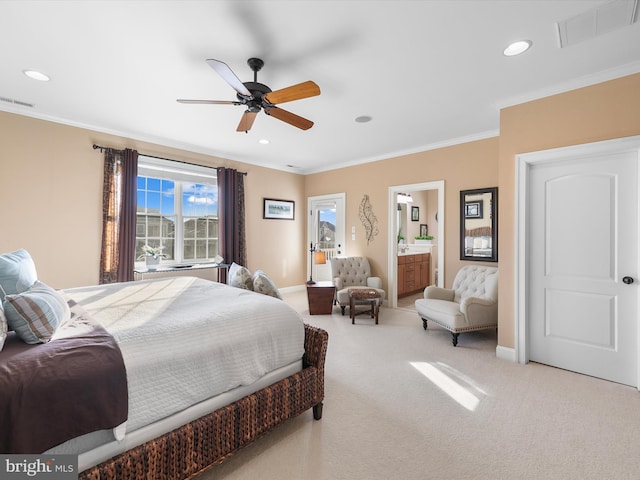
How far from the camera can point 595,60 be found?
2500 millimetres

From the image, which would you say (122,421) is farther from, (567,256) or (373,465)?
(567,256)

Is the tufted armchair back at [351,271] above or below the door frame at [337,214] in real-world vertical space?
below

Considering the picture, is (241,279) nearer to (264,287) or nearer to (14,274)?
(264,287)

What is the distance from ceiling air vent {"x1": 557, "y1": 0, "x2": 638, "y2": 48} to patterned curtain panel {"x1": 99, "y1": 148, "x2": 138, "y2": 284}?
4982mm

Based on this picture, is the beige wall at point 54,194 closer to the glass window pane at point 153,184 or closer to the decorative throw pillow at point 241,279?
the glass window pane at point 153,184

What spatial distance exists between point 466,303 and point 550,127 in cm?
202

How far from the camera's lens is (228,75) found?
2.12 metres

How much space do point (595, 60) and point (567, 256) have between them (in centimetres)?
172

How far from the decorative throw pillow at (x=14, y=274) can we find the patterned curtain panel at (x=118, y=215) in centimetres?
216

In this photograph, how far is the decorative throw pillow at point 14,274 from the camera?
72.1 inches

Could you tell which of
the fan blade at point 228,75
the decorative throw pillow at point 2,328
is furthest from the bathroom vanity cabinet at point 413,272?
the decorative throw pillow at point 2,328

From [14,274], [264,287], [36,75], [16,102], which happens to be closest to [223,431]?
[264,287]

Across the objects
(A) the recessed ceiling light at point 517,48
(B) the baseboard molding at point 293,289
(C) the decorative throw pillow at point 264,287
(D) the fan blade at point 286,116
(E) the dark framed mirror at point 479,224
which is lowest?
(B) the baseboard molding at point 293,289

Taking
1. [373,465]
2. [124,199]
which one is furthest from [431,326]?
[124,199]
